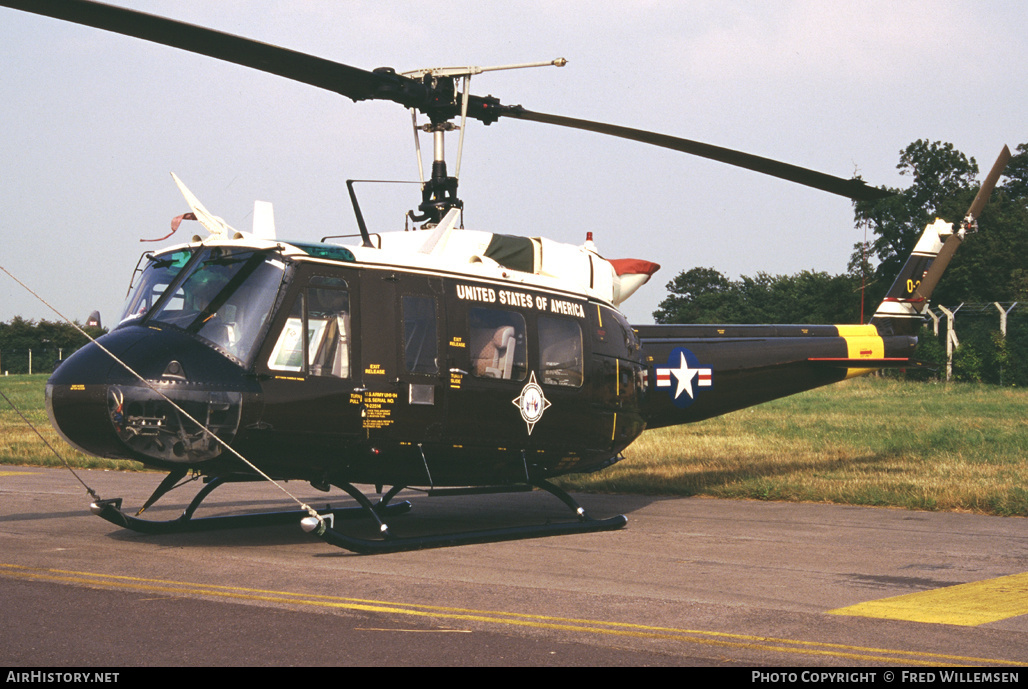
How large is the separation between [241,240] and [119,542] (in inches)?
127

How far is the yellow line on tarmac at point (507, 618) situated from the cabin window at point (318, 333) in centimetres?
220

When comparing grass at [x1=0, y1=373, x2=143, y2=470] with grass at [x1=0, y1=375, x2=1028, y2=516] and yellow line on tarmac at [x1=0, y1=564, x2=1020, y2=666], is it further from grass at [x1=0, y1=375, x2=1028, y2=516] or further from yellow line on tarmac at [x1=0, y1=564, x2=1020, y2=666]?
yellow line on tarmac at [x1=0, y1=564, x2=1020, y2=666]

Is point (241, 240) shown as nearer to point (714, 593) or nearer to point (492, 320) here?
point (492, 320)

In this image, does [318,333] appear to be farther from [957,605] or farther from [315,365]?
[957,605]

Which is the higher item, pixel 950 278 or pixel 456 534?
pixel 950 278

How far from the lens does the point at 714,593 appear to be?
290 inches

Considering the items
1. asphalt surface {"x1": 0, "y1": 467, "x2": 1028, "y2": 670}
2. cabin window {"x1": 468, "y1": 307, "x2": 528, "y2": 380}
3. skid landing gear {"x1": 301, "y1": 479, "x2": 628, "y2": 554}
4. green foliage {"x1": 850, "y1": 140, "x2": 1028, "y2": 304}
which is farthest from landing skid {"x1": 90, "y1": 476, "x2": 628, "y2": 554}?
green foliage {"x1": 850, "y1": 140, "x2": 1028, "y2": 304}

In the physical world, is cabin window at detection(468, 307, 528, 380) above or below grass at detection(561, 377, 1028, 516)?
above

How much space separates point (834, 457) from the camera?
18719mm

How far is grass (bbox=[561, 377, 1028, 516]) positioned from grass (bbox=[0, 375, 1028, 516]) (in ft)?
0.07

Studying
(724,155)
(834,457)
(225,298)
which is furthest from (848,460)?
(225,298)

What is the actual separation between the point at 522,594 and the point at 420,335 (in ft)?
10.7

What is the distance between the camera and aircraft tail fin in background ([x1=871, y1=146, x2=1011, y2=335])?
16375mm
